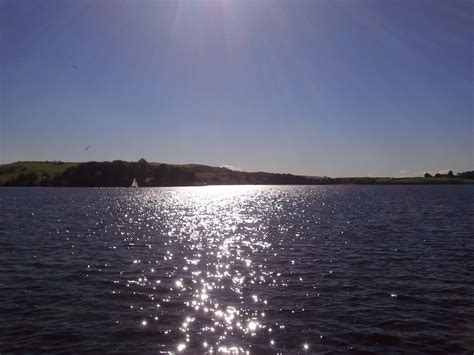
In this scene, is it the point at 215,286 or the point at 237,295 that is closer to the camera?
the point at 237,295

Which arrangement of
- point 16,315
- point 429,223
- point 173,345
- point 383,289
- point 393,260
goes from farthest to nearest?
point 429,223
point 393,260
point 383,289
point 16,315
point 173,345

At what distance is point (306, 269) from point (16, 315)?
2140cm

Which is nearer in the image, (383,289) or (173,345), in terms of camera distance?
(173,345)

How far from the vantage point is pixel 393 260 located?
36.6m

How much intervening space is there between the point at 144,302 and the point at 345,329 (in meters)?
12.1

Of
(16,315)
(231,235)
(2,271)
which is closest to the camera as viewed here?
(16,315)

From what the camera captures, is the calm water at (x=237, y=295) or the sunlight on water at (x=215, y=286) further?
the sunlight on water at (x=215, y=286)

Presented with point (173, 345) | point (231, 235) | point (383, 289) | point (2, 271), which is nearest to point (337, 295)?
point (383, 289)

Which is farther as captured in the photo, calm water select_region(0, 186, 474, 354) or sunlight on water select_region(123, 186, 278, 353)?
sunlight on water select_region(123, 186, 278, 353)

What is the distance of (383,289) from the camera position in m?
27.2

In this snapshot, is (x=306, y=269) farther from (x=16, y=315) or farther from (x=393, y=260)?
(x=16, y=315)

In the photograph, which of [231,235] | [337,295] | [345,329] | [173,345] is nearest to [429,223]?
[231,235]

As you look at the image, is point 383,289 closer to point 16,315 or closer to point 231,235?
point 16,315

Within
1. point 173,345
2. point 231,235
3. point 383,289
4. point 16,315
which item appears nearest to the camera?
point 173,345
